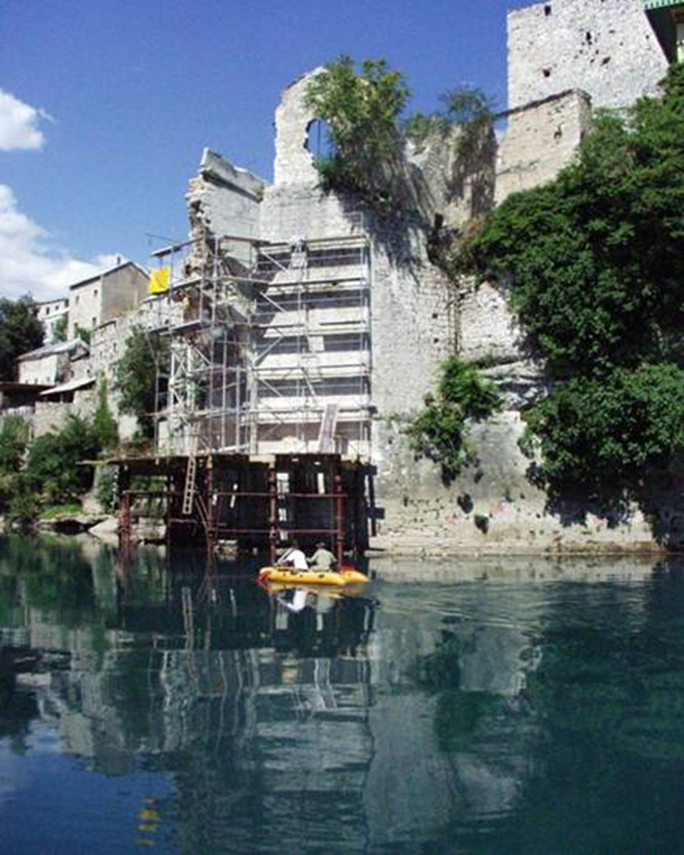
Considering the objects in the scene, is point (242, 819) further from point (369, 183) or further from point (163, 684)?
point (369, 183)

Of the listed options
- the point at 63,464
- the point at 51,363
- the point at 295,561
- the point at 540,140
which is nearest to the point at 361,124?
the point at 540,140

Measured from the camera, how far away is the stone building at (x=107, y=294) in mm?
55344

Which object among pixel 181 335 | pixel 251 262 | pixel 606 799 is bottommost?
pixel 606 799

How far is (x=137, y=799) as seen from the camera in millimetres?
6711

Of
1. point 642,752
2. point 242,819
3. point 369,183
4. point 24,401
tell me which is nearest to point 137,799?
point 242,819

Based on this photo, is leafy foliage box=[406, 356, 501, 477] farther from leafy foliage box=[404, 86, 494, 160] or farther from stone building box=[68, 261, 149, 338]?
stone building box=[68, 261, 149, 338]

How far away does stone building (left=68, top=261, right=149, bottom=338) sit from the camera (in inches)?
2179

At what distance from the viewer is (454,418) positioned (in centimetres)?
2503

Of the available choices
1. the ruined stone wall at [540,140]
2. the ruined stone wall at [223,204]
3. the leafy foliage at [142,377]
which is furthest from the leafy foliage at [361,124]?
the leafy foliage at [142,377]

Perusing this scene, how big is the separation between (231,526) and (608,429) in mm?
11552

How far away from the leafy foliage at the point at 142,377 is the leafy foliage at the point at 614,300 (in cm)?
1653

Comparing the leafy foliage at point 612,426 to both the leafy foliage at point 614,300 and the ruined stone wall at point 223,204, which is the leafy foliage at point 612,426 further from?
the ruined stone wall at point 223,204

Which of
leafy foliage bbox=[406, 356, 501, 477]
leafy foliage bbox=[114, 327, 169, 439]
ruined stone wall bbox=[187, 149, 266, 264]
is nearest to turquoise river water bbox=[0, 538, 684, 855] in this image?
leafy foliage bbox=[406, 356, 501, 477]

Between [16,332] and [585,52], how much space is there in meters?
40.7
